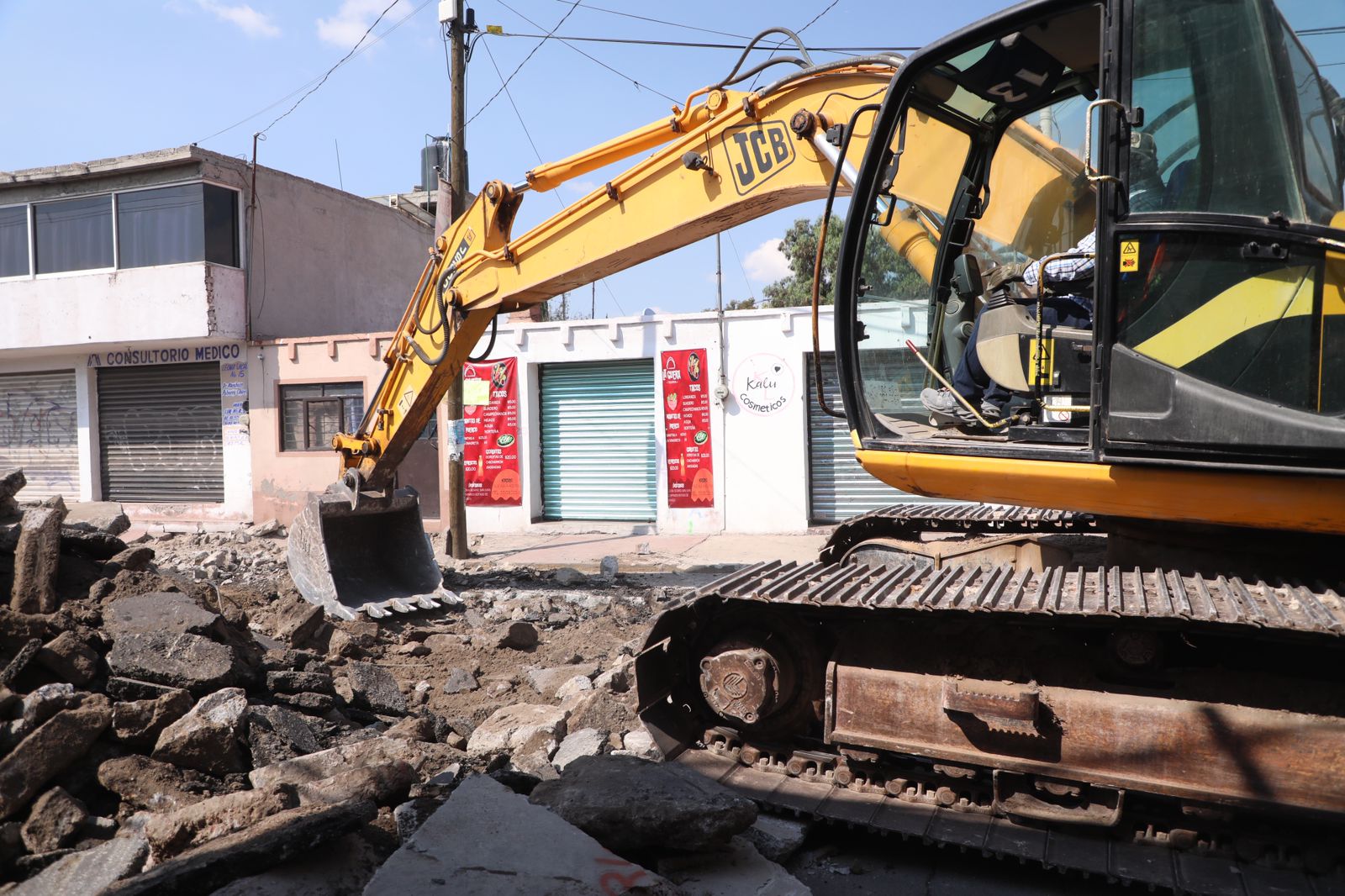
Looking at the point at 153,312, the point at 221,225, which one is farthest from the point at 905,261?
the point at 153,312

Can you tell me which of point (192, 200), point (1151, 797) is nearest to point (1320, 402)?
point (1151, 797)

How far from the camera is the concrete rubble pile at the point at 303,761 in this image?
2.81 metres

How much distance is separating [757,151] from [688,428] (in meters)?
8.22

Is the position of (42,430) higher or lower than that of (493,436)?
higher

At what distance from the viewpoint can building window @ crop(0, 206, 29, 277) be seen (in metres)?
16.2

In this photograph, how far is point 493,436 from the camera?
14.1 meters

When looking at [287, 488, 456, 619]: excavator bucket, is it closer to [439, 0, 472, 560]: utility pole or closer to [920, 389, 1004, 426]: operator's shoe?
[439, 0, 472, 560]: utility pole

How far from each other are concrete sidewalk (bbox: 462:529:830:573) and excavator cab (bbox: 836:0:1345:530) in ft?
22.3

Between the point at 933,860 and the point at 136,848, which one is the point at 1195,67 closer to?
the point at 933,860

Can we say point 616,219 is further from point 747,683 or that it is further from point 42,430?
point 42,430

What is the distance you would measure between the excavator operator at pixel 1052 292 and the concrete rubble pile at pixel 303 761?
1.78 metres

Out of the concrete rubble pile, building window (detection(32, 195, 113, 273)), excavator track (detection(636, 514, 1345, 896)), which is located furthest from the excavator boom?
building window (detection(32, 195, 113, 273))

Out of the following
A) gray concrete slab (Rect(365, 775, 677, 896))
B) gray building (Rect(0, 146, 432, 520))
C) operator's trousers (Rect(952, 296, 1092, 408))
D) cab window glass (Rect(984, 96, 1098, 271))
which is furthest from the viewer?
gray building (Rect(0, 146, 432, 520))

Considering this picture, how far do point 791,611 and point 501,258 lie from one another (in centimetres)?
373
